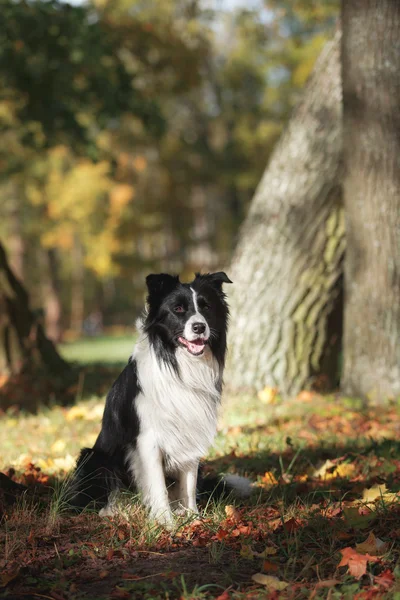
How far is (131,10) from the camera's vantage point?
826 inches

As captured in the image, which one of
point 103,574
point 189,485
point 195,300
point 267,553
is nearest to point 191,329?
point 195,300

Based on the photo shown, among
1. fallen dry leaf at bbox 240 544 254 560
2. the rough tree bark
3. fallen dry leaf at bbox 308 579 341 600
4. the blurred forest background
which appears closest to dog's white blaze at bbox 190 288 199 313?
fallen dry leaf at bbox 240 544 254 560

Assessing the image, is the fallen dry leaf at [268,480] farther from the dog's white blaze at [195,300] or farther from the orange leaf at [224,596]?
the orange leaf at [224,596]

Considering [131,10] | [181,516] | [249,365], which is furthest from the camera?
[131,10]

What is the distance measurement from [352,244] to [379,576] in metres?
4.67

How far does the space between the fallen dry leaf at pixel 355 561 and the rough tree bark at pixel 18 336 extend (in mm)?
5940

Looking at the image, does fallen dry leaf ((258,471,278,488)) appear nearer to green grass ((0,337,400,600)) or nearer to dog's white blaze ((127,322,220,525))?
green grass ((0,337,400,600))

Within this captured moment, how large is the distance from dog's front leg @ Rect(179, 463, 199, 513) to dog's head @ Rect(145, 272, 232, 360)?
77 cm

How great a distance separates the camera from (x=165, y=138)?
24.9m

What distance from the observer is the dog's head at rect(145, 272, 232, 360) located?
380cm

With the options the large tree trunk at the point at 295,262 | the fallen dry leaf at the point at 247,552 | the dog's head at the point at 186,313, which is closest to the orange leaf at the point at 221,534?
the fallen dry leaf at the point at 247,552

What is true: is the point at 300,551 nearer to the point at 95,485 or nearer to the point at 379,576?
the point at 379,576

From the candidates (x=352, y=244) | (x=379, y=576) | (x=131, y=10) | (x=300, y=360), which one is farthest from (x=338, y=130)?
(x=131, y=10)

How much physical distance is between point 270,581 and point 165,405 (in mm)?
1325
